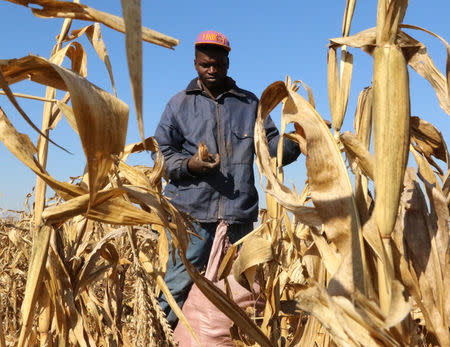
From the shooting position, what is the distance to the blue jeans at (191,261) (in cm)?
281

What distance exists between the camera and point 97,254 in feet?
5.29

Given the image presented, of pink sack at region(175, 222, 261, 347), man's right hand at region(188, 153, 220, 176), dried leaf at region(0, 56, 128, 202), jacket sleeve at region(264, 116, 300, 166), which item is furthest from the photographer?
man's right hand at region(188, 153, 220, 176)

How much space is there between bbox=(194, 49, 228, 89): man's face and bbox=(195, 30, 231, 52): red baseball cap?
49mm

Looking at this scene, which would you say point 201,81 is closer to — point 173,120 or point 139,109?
point 173,120

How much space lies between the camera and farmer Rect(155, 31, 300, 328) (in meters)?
2.91

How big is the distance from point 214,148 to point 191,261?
2.15 feet

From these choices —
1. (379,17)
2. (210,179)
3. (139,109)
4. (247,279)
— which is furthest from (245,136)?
(139,109)

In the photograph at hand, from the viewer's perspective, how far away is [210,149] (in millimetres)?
3059

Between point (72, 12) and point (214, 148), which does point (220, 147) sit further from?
point (72, 12)

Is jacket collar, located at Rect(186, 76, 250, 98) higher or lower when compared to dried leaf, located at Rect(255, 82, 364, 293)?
higher

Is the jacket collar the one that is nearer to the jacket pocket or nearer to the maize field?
the jacket pocket


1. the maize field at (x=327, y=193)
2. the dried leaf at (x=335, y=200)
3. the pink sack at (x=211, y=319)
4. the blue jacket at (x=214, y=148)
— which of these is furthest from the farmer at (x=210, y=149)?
the dried leaf at (x=335, y=200)

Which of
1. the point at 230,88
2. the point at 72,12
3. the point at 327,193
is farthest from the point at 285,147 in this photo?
the point at 72,12

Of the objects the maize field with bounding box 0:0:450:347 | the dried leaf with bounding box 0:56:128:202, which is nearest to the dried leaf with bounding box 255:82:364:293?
the maize field with bounding box 0:0:450:347
